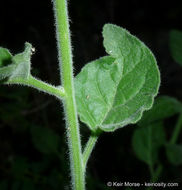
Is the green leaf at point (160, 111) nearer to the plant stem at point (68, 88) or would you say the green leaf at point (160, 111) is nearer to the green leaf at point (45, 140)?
the plant stem at point (68, 88)

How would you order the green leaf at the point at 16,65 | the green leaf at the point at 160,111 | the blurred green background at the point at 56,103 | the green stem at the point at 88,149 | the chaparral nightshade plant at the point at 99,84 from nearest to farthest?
the green leaf at the point at 16,65, the chaparral nightshade plant at the point at 99,84, the green stem at the point at 88,149, the green leaf at the point at 160,111, the blurred green background at the point at 56,103

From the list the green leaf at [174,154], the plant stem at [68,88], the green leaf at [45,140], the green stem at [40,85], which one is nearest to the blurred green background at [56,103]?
the green leaf at [45,140]

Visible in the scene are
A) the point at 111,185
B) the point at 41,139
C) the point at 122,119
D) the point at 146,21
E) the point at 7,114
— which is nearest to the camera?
the point at 122,119

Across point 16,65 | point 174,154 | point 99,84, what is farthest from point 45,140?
point 16,65

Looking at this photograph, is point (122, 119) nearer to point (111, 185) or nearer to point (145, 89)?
point (145, 89)

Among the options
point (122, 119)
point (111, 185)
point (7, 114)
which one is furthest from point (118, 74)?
point (7, 114)

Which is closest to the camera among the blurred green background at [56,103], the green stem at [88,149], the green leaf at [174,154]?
the green stem at [88,149]
